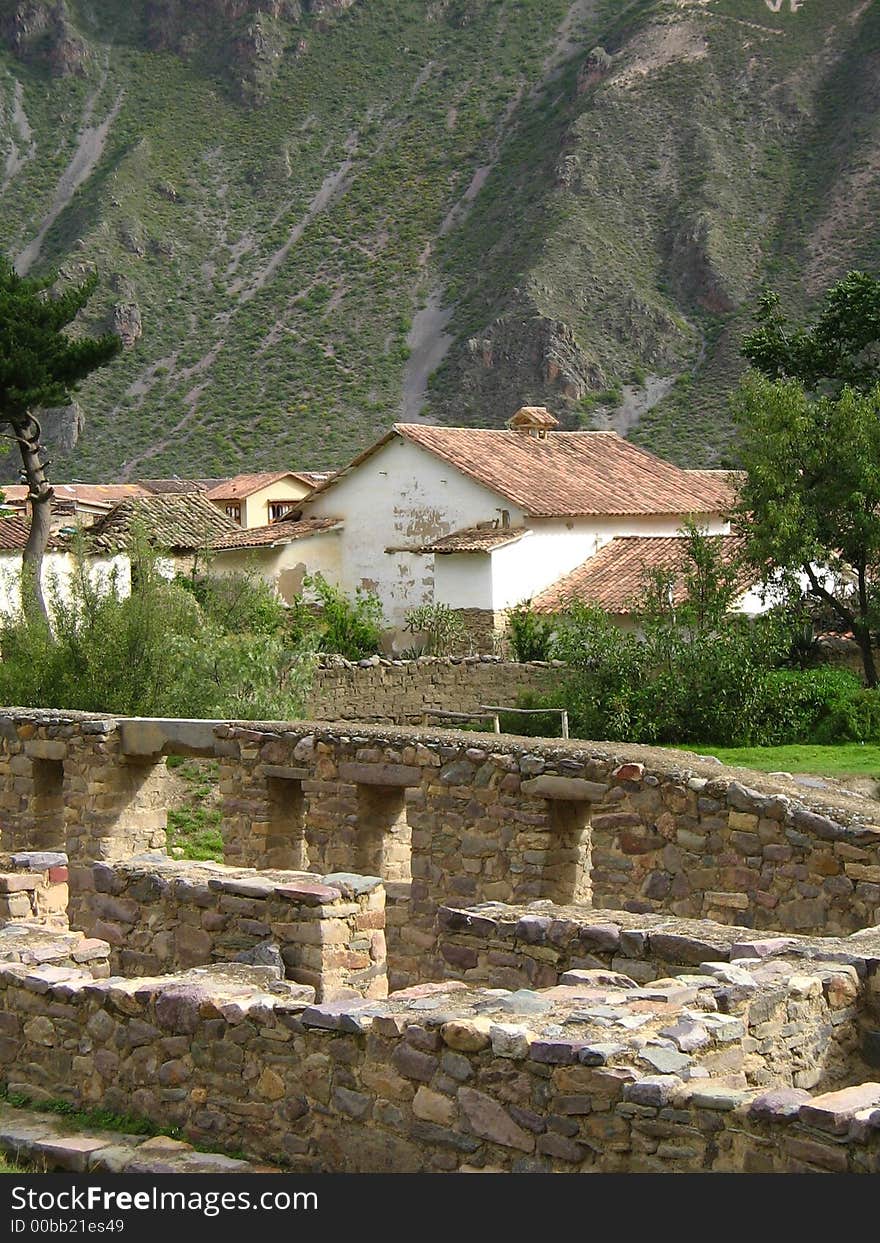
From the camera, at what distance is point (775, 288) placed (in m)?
65.8

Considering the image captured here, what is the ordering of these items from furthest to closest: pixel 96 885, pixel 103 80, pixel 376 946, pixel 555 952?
pixel 103 80 < pixel 96 885 < pixel 376 946 < pixel 555 952

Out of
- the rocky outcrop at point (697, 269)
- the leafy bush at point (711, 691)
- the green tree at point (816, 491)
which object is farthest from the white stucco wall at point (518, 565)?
the rocky outcrop at point (697, 269)

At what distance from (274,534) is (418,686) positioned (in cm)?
1117

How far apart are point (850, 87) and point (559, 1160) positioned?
252 feet

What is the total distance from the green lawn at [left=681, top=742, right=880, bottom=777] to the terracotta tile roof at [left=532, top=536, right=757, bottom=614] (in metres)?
7.40

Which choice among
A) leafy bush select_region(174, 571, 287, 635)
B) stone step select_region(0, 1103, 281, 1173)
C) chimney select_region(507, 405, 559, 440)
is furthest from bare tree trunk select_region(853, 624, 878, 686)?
stone step select_region(0, 1103, 281, 1173)

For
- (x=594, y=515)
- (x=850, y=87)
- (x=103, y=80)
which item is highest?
(x=103, y=80)

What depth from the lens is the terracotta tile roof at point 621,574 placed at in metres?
29.6

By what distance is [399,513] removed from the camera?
38.0 metres

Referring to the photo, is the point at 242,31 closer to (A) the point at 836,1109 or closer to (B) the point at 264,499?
(B) the point at 264,499

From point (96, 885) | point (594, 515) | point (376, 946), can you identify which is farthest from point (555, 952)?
point (594, 515)

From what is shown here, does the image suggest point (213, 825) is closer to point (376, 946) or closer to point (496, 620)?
point (376, 946)

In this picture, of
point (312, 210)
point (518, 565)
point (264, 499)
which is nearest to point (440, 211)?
point (312, 210)

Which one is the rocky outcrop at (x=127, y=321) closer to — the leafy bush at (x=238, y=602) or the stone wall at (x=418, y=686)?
the leafy bush at (x=238, y=602)
